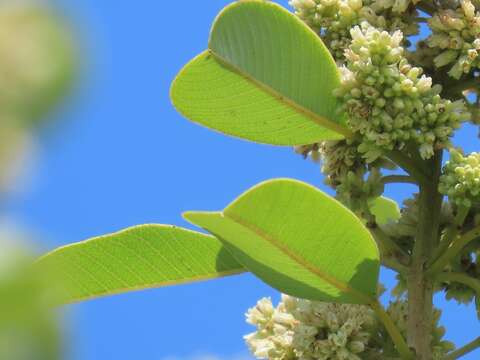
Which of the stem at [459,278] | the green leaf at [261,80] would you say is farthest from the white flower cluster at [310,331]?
the green leaf at [261,80]

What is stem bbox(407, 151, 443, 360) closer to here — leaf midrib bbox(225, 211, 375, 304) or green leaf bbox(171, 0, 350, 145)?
leaf midrib bbox(225, 211, 375, 304)

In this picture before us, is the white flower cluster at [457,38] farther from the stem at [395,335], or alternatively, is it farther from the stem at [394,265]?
the stem at [395,335]

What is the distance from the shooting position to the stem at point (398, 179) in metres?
2.33

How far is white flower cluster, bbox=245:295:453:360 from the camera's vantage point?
2.18m

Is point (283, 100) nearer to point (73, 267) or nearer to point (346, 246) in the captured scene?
point (346, 246)

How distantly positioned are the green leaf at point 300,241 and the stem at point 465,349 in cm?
30

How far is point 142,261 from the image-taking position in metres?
2.20

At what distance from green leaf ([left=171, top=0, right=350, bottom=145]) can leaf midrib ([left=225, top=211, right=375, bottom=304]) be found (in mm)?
424

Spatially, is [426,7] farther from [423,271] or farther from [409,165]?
[423,271]

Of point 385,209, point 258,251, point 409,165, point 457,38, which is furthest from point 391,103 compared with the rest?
point 385,209

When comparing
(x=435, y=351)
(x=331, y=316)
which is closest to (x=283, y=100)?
(x=331, y=316)

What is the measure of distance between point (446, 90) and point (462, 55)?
145 millimetres

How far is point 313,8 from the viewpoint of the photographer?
97.3 inches

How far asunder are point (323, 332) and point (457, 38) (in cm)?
90
